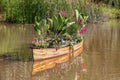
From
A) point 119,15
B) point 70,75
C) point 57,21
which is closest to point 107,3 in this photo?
point 119,15

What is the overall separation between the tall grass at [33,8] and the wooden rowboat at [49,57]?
14845 mm

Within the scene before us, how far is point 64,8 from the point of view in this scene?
105 ft

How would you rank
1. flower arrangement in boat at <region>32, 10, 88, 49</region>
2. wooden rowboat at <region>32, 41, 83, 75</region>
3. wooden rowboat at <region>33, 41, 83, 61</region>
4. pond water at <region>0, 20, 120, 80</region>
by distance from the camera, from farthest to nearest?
flower arrangement in boat at <region>32, 10, 88, 49</region>, wooden rowboat at <region>33, 41, 83, 61</region>, wooden rowboat at <region>32, 41, 83, 75</region>, pond water at <region>0, 20, 120, 80</region>

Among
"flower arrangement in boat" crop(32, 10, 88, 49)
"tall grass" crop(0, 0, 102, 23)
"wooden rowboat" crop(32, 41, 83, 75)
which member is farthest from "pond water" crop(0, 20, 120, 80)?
"tall grass" crop(0, 0, 102, 23)

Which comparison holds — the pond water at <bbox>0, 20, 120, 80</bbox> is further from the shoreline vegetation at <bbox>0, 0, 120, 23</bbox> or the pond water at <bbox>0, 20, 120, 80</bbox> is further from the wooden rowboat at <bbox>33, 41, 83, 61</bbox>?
the shoreline vegetation at <bbox>0, 0, 120, 23</bbox>

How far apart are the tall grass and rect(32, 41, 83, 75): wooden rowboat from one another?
584 inches

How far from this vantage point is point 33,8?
33.0 m

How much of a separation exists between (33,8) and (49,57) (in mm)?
17792

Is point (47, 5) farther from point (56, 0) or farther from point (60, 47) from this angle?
point (60, 47)

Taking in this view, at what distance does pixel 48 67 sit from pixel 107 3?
33.4 metres

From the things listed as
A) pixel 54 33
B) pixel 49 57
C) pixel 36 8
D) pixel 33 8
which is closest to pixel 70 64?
pixel 49 57

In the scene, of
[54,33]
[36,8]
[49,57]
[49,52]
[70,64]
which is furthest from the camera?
[36,8]

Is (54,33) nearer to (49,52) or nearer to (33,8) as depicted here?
(49,52)

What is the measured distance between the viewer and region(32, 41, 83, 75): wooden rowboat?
14.6 m
